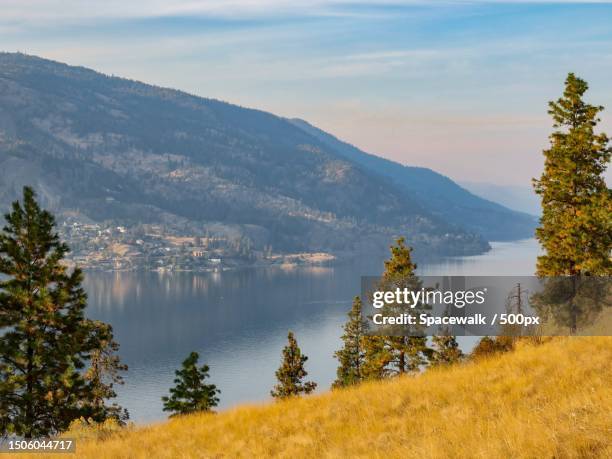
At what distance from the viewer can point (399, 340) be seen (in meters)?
56.2

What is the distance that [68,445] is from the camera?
23000 millimetres

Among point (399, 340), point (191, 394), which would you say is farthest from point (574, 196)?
point (191, 394)

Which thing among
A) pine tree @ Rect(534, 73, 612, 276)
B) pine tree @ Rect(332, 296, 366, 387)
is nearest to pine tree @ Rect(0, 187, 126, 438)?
pine tree @ Rect(534, 73, 612, 276)

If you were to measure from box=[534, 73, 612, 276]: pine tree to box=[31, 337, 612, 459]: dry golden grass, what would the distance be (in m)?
12.3

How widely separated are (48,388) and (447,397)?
2074 centimetres

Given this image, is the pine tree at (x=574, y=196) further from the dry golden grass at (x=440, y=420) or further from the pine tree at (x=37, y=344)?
the pine tree at (x=37, y=344)

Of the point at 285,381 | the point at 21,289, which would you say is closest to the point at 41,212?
the point at 21,289

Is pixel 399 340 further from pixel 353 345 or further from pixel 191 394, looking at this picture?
pixel 353 345

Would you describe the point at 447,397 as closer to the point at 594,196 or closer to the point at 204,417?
the point at 204,417

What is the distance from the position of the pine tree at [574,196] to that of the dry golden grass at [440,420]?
40.5 ft

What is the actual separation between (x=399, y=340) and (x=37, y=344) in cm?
3294

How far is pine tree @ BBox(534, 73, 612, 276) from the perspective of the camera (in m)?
34.9

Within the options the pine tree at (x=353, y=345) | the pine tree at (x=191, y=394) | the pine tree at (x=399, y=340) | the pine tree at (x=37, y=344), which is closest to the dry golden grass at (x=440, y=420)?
the pine tree at (x=37, y=344)

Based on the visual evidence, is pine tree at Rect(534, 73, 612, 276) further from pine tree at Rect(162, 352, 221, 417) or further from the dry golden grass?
pine tree at Rect(162, 352, 221, 417)
